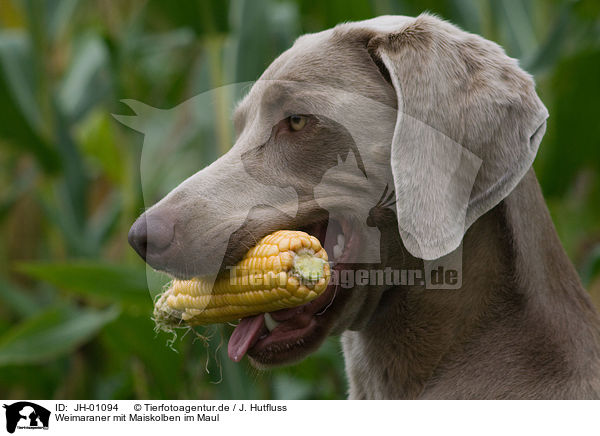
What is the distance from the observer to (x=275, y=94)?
2039 millimetres

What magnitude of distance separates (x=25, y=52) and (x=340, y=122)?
8.00 ft

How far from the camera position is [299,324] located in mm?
1947

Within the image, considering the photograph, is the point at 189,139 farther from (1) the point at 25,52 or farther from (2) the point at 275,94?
(2) the point at 275,94

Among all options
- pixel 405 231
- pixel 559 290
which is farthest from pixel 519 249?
pixel 405 231

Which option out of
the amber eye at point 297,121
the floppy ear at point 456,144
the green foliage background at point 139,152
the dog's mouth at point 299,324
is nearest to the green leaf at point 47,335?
the green foliage background at point 139,152

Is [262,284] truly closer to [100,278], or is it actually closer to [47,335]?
[100,278]

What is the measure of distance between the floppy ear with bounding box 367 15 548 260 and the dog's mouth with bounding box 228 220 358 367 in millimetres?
197

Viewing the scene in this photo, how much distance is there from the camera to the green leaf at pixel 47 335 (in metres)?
3.19

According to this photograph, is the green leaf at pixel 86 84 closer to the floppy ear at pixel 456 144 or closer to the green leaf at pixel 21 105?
the green leaf at pixel 21 105

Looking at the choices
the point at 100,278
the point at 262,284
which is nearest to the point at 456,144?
the point at 262,284

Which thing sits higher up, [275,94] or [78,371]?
[275,94]

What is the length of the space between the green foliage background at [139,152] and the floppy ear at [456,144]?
4.14 ft

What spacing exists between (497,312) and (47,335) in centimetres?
205

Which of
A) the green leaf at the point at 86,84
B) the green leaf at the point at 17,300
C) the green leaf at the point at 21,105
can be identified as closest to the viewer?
the green leaf at the point at 21,105
